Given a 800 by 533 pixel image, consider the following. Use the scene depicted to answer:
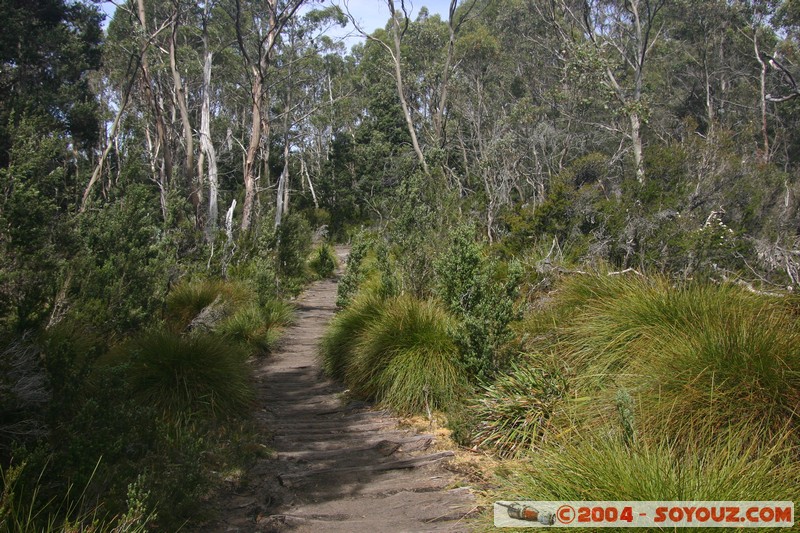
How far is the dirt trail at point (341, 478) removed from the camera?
14.2ft

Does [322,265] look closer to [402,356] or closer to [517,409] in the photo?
[402,356]

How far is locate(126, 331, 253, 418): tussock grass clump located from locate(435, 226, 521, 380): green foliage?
2.34m

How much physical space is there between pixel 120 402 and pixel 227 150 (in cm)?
3611

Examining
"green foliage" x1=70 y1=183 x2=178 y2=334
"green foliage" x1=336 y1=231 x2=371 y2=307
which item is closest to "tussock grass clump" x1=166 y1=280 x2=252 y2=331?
"green foliage" x1=70 y1=183 x2=178 y2=334

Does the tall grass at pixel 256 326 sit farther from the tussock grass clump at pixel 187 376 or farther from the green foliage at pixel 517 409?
the green foliage at pixel 517 409

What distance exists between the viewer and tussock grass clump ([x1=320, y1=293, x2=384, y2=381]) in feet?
27.5

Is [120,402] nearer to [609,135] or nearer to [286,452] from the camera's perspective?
[286,452]

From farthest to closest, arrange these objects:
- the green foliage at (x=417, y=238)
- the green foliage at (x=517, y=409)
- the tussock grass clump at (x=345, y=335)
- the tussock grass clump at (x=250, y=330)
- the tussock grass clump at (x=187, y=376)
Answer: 1. the tussock grass clump at (x=250, y=330)
2. the green foliage at (x=417, y=238)
3. the tussock grass clump at (x=345, y=335)
4. the tussock grass clump at (x=187, y=376)
5. the green foliage at (x=517, y=409)

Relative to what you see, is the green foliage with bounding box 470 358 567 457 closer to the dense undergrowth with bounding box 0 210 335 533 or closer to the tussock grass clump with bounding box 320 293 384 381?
the dense undergrowth with bounding box 0 210 335 533

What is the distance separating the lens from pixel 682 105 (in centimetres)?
3438

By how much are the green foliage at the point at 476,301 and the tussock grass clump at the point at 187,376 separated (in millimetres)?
2342

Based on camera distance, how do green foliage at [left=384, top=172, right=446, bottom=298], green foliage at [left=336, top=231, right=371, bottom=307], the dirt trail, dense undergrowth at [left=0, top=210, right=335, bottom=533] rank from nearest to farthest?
dense undergrowth at [left=0, top=210, right=335, bottom=533], the dirt trail, green foliage at [left=384, top=172, right=446, bottom=298], green foliage at [left=336, top=231, right=371, bottom=307]

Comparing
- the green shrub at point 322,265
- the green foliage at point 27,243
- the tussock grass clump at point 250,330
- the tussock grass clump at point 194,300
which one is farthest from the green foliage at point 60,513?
the green shrub at point 322,265

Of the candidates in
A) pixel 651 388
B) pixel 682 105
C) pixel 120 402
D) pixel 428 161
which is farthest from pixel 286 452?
pixel 682 105
